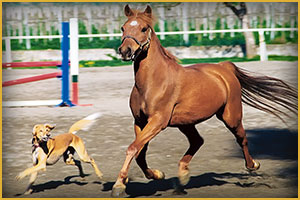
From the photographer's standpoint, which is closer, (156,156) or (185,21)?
(156,156)

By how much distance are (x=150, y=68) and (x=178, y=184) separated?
114 cm

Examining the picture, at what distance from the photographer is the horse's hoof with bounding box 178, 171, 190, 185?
17.7ft

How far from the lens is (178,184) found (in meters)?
5.35

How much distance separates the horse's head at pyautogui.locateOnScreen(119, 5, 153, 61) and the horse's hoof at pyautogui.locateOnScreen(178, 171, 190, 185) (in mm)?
1277

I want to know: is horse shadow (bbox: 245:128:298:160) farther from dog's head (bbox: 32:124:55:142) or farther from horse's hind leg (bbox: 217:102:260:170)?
dog's head (bbox: 32:124:55:142)

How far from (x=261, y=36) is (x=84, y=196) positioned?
1353 cm

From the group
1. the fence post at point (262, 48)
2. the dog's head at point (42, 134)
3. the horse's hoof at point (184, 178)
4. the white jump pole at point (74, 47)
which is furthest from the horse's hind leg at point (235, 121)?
the fence post at point (262, 48)

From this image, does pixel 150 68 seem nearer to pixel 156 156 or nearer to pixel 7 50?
pixel 156 156

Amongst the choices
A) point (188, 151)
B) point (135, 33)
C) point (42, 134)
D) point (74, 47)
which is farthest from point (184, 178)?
point (74, 47)

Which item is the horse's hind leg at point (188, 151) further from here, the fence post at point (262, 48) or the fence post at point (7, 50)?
the fence post at point (7, 50)

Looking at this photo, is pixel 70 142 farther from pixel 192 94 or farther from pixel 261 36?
pixel 261 36

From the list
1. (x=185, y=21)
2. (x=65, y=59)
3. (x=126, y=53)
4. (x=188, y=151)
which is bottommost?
(x=188, y=151)

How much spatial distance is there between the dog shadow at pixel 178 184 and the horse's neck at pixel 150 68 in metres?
0.97

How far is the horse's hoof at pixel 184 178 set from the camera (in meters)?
5.39
